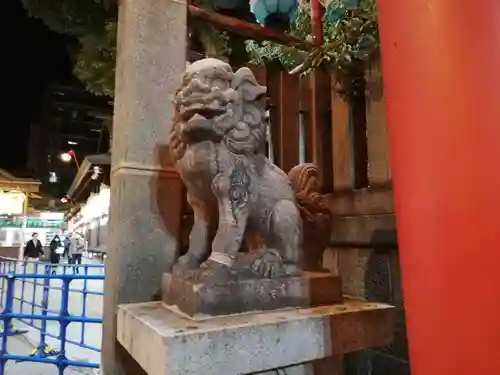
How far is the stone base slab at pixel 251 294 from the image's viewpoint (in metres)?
1.09

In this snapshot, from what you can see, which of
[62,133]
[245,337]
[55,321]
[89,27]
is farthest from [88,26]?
[62,133]

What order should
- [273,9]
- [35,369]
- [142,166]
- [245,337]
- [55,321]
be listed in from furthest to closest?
[55,321] < [35,369] < [273,9] < [142,166] < [245,337]

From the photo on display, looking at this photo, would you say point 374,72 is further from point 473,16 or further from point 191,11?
point 473,16

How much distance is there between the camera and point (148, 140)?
61.7 inches

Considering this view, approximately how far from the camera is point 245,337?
1004 mm

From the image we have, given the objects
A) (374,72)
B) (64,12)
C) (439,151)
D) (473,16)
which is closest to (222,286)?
(439,151)

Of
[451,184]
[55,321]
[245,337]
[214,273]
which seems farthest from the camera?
[55,321]

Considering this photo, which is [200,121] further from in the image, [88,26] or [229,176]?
[88,26]

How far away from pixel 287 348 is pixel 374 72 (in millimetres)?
1458

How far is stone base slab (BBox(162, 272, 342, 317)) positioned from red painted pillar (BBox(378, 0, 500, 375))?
40 centimetres

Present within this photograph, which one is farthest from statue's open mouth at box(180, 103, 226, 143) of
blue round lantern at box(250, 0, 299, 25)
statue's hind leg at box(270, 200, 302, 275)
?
blue round lantern at box(250, 0, 299, 25)

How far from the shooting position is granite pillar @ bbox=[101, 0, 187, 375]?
1.48 meters

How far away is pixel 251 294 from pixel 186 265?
9.5 inches

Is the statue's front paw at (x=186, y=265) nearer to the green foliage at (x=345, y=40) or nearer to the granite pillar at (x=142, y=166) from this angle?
the granite pillar at (x=142, y=166)
